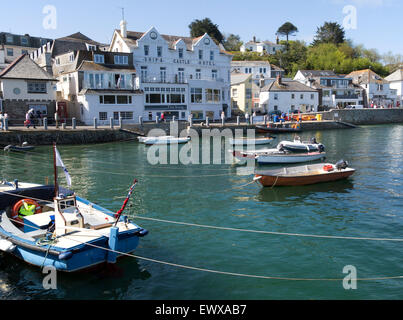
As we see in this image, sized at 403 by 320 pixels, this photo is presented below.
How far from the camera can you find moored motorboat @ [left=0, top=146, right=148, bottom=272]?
12055mm

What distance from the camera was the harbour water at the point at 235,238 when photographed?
1173 cm

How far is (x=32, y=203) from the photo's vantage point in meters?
16.2

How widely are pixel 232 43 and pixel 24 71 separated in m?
101

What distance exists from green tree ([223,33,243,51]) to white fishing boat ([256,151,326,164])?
4334 inches

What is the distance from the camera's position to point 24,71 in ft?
171

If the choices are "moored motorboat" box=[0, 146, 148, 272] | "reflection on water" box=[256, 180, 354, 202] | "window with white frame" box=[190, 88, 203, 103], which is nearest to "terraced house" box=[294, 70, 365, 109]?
"window with white frame" box=[190, 88, 203, 103]

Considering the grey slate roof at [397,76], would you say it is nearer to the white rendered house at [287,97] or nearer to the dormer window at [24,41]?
the white rendered house at [287,97]

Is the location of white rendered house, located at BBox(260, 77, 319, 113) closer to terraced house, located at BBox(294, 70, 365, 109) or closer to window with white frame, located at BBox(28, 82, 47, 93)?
terraced house, located at BBox(294, 70, 365, 109)

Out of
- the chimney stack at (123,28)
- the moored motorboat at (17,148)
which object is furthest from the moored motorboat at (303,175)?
the chimney stack at (123,28)

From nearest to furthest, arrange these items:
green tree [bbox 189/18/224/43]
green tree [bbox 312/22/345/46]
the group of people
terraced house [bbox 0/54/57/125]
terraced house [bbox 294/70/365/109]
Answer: the group of people < terraced house [bbox 0/54/57/125] < terraced house [bbox 294/70/365/109] < green tree [bbox 189/18/224/43] < green tree [bbox 312/22/345/46]

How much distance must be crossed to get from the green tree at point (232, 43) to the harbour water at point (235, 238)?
378ft

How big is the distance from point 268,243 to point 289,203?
6436 mm

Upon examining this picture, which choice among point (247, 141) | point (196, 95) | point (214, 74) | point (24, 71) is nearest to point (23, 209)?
point (247, 141)
